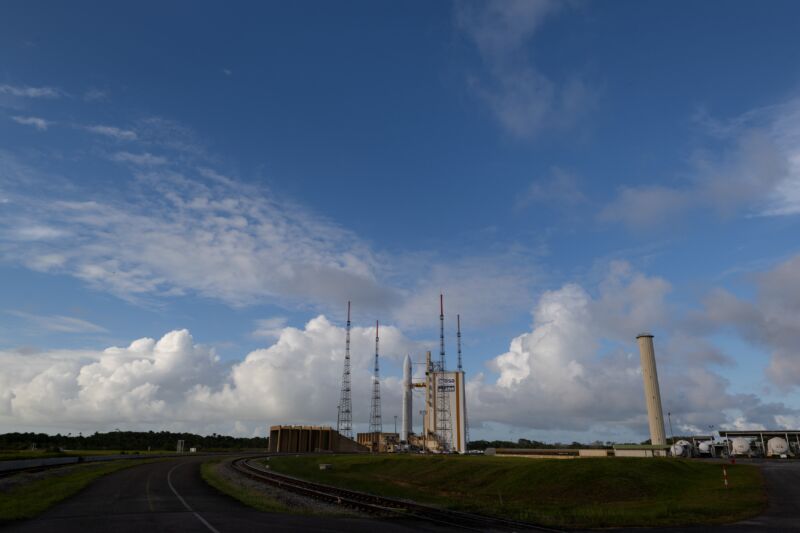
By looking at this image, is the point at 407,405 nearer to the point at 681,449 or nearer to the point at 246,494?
the point at 681,449

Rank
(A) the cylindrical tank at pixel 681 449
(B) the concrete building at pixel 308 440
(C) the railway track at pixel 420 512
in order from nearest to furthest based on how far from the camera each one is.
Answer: (C) the railway track at pixel 420 512, (A) the cylindrical tank at pixel 681 449, (B) the concrete building at pixel 308 440

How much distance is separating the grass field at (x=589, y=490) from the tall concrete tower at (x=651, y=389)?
126 ft

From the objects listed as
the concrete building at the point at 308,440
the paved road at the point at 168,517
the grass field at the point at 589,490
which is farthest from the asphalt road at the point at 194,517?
the concrete building at the point at 308,440

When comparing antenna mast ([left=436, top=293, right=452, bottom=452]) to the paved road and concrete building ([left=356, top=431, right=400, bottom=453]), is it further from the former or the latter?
the paved road

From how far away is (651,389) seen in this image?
95.2 metres

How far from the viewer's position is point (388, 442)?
14338 centimetres

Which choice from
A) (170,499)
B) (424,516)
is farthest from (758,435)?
(170,499)

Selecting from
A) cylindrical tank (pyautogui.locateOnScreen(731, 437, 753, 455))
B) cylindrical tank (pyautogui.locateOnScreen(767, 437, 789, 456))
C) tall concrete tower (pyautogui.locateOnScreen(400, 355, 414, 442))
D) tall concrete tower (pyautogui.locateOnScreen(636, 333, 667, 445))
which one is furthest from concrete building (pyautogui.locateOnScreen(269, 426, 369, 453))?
cylindrical tank (pyautogui.locateOnScreen(767, 437, 789, 456))

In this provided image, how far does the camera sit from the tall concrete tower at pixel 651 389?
309 feet

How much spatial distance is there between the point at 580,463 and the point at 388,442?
102 metres

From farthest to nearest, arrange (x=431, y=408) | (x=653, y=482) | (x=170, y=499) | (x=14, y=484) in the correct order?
(x=431, y=408) → (x=14, y=484) → (x=653, y=482) → (x=170, y=499)

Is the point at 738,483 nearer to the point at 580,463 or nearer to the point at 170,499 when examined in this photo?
the point at 580,463

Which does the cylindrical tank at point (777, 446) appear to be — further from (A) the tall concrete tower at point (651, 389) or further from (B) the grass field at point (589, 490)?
(B) the grass field at point (589, 490)

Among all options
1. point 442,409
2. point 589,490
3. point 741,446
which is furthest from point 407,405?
point 589,490
